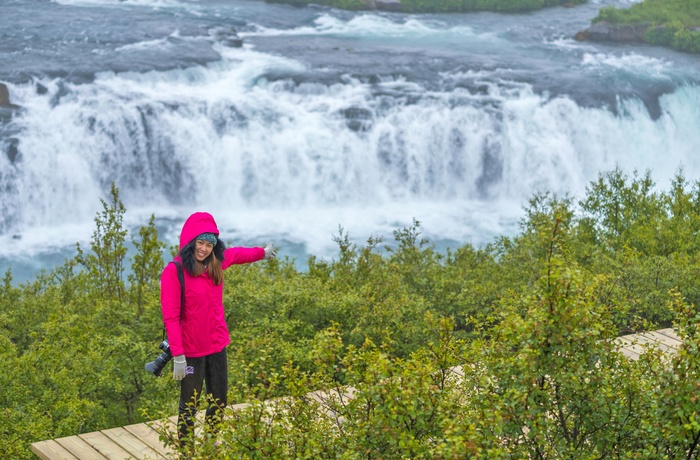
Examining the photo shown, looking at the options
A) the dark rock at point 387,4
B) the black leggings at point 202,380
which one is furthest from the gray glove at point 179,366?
the dark rock at point 387,4

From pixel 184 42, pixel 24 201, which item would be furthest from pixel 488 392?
pixel 184 42

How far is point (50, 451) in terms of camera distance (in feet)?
22.4

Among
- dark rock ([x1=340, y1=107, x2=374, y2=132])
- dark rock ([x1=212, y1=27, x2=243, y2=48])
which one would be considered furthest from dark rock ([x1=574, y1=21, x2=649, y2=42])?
dark rock ([x1=340, y1=107, x2=374, y2=132])

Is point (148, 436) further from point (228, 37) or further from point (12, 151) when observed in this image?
point (228, 37)

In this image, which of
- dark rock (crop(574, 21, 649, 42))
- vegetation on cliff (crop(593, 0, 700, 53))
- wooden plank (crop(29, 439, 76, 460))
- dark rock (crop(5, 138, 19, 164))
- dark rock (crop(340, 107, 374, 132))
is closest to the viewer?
wooden plank (crop(29, 439, 76, 460))

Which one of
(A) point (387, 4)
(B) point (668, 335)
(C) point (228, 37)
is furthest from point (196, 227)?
(A) point (387, 4)

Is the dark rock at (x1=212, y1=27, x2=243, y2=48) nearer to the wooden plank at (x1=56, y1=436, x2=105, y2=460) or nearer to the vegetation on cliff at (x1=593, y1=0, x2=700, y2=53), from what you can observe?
the vegetation on cliff at (x1=593, y1=0, x2=700, y2=53)

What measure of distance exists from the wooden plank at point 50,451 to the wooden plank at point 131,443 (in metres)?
0.33

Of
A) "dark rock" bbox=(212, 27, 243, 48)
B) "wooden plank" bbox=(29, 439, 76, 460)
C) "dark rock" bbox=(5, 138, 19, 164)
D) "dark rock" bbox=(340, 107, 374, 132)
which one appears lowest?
"dark rock" bbox=(5, 138, 19, 164)

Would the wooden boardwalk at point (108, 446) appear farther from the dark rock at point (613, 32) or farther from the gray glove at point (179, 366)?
the dark rock at point (613, 32)

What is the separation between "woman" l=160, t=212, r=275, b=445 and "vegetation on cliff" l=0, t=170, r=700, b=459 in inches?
11.7

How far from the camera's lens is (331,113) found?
74.5ft

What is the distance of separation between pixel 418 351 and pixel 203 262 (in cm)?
153

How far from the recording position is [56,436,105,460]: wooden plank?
6762 millimetres
